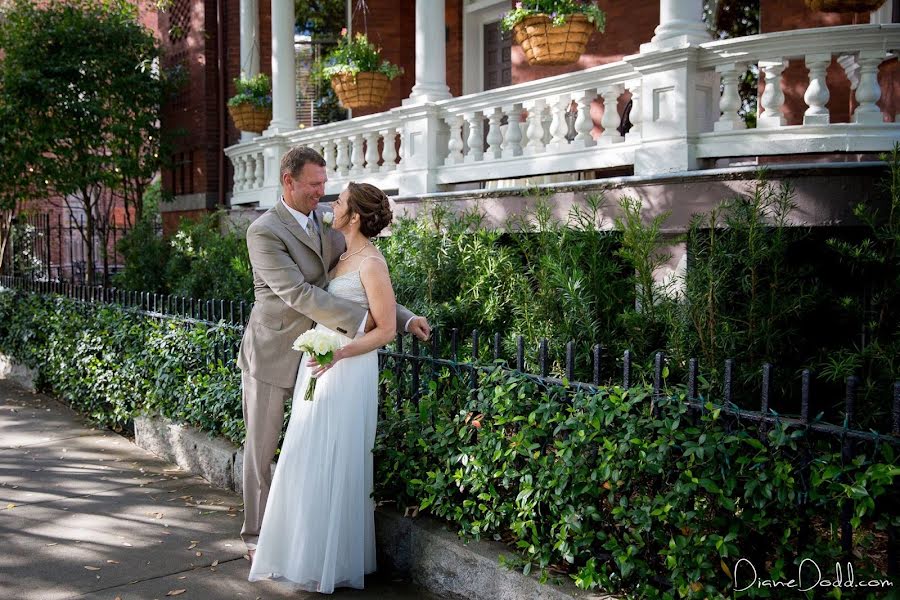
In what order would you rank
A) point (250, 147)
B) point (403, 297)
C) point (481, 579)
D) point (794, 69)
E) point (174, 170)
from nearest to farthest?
point (481, 579), point (403, 297), point (794, 69), point (250, 147), point (174, 170)

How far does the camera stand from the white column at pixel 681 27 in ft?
20.6

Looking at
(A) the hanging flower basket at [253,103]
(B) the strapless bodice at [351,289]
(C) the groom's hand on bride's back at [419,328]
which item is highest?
(A) the hanging flower basket at [253,103]

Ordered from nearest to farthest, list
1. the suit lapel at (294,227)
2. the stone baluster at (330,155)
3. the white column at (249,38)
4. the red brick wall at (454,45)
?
1. the suit lapel at (294,227)
2. the stone baluster at (330,155)
3. the white column at (249,38)
4. the red brick wall at (454,45)

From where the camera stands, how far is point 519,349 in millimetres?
4051

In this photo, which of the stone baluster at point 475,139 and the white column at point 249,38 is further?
the white column at point 249,38

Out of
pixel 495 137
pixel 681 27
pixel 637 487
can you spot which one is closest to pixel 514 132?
pixel 495 137

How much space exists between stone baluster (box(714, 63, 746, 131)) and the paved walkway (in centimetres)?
391

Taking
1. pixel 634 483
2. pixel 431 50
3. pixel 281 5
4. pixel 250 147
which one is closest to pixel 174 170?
pixel 250 147

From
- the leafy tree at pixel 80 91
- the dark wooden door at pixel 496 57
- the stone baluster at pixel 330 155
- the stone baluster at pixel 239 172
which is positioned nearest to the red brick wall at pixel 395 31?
the dark wooden door at pixel 496 57

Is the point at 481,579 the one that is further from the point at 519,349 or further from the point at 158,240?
the point at 158,240

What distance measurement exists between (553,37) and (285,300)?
467 cm

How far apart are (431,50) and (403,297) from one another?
3795 mm

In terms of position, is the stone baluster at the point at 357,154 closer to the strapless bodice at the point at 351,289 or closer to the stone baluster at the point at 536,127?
the stone baluster at the point at 536,127

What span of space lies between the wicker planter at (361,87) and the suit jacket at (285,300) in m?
6.05
